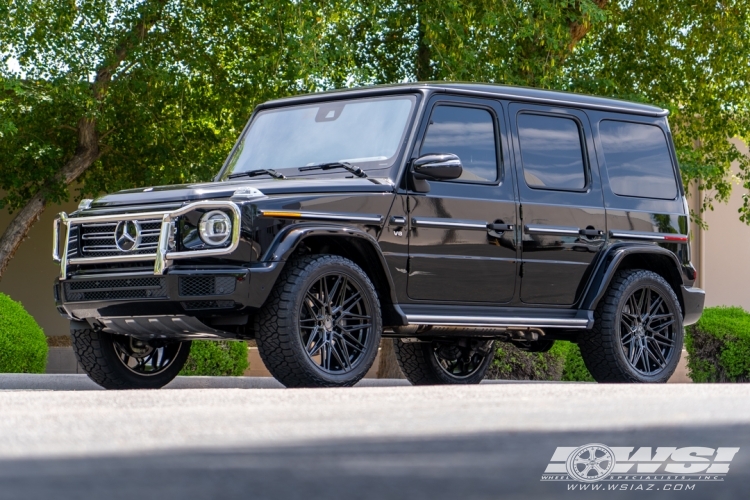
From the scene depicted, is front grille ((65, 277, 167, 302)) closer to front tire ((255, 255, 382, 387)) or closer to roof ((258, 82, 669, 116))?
front tire ((255, 255, 382, 387))

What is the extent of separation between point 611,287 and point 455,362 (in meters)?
1.80

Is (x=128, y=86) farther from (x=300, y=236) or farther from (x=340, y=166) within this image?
(x=300, y=236)

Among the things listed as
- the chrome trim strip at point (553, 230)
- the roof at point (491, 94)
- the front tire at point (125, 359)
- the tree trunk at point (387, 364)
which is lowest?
the tree trunk at point (387, 364)

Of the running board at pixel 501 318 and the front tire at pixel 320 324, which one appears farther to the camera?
the running board at pixel 501 318

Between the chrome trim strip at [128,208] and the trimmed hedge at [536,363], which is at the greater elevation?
the chrome trim strip at [128,208]

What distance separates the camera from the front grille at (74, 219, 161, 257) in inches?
233

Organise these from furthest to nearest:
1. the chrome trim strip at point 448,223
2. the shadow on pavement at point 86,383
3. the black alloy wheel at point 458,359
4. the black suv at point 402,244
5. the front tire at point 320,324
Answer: the black alloy wheel at point 458,359 < the shadow on pavement at point 86,383 < the chrome trim strip at point 448,223 < the black suv at point 402,244 < the front tire at point 320,324

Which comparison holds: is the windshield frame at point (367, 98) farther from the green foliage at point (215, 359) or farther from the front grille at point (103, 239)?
→ the green foliage at point (215, 359)

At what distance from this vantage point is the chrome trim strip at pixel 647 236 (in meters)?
7.79

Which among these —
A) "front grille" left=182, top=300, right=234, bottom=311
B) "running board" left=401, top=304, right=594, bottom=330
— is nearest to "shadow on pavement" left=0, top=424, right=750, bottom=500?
"front grille" left=182, top=300, right=234, bottom=311

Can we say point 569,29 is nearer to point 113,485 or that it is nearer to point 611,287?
point 611,287

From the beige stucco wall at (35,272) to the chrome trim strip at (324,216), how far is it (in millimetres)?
16099

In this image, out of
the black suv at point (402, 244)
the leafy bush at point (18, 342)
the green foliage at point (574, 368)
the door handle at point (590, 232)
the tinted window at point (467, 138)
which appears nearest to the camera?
the black suv at point (402, 244)

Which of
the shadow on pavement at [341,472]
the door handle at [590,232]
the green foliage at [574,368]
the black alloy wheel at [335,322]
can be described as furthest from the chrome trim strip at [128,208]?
the green foliage at [574,368]
